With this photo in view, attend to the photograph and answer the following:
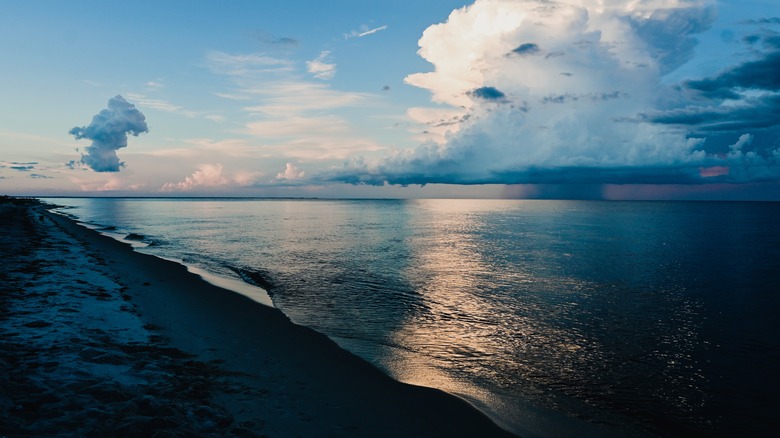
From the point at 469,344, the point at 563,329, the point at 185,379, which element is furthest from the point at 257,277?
the point at 563,329

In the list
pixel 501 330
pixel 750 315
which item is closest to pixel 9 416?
pixel 501 330

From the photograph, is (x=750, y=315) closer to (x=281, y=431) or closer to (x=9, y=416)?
(x=281, y=431)

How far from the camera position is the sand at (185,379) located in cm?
846

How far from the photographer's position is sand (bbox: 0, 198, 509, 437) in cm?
846

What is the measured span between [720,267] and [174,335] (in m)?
45.1

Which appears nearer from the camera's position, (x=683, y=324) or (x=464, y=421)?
(x=464, y=421)

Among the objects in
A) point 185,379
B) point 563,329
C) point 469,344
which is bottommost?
point 563,329

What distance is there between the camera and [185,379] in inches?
422

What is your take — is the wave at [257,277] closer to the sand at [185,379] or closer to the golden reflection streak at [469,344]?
the sand at [185,379]

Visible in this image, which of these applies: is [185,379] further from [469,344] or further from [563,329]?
[563,329]

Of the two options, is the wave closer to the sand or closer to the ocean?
the ocean

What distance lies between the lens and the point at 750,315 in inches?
869

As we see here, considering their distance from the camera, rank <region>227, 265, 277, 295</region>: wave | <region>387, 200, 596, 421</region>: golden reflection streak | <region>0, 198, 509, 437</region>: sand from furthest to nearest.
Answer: <region>227, 265, 277, 295</region>: wave
<region>387, 200, 596, 421</region>: golden reflection streak
<region>0, 198, 509, 437</region>: sand

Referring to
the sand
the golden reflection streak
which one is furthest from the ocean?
the sand
